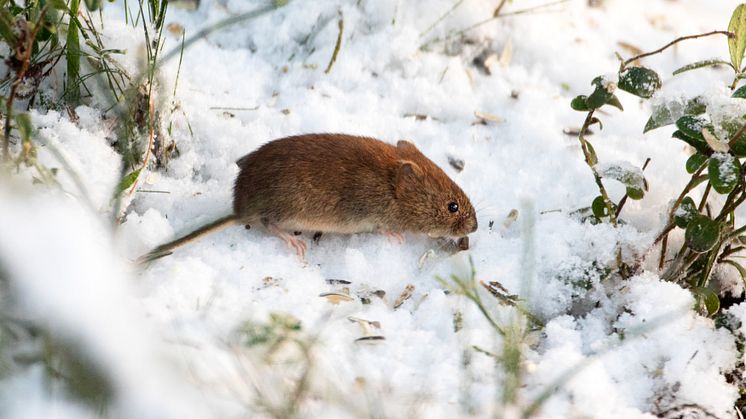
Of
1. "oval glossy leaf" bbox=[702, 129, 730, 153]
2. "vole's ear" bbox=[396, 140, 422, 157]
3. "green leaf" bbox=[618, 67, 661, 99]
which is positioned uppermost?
"green leaf" bbox=[618, 67, 661, 99]

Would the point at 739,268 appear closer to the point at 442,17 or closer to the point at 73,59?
the point at 442,17

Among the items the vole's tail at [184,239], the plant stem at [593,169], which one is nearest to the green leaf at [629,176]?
the plant stem at [593,169]

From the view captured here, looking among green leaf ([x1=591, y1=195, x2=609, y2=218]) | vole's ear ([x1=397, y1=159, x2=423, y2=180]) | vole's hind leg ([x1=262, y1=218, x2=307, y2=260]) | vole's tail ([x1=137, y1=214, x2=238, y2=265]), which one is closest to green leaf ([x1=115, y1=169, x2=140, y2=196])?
vole's tail ([x1=137, y1=214, x2=238, y2=265])

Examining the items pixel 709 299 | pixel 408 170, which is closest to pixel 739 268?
pixel 709 299

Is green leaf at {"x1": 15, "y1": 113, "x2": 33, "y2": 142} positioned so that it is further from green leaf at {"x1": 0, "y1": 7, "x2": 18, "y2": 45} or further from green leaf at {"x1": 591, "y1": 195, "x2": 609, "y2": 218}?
green leaf at {"x1": 591, "y1": 195, "x2": 609, "y2": 218}

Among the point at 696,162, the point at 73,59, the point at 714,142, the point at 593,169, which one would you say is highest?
the point at 73,59

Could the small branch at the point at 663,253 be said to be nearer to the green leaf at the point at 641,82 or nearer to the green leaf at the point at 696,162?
the green leaf at the point at 696,162

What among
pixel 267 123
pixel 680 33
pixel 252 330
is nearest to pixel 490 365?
pixel 252 330
